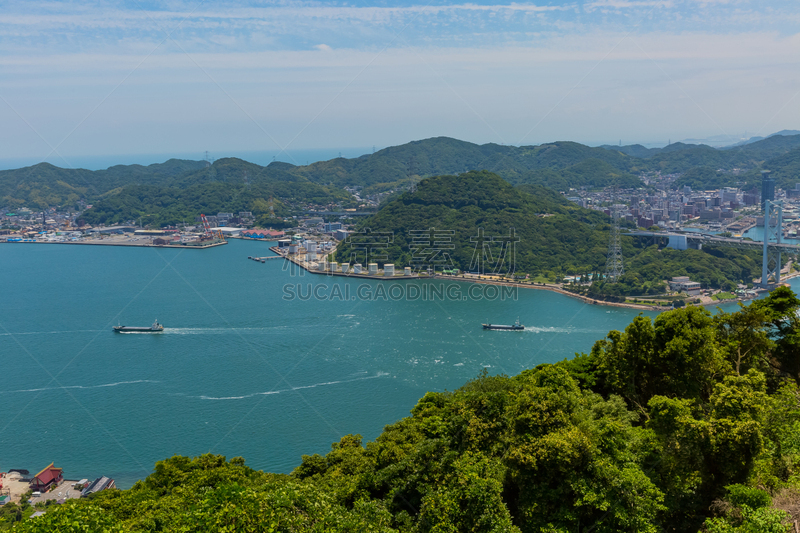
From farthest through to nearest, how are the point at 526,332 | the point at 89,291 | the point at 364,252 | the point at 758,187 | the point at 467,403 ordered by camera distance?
1. the point at 758,187
2. the point at 364,252
3. the point at 89,291
4. the point at 526,332
5. the point at 467,403

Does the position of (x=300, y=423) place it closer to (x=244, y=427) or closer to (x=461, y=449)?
(x=244, y=427)

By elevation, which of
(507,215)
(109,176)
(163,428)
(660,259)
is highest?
(109,176)

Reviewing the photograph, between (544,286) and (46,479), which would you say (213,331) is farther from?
(544,286)

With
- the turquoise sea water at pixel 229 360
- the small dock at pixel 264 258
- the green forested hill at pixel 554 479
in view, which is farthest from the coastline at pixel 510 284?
the green forested hill at pixel 554 479

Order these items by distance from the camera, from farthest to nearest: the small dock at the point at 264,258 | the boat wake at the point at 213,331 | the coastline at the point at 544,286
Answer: the small dock at the point at 264,258 < the coastline at the point at 544,286 < the boat wake at the point at 213,331

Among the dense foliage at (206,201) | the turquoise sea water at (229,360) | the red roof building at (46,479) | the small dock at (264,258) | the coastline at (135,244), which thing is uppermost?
the dense foliage at (206,201)

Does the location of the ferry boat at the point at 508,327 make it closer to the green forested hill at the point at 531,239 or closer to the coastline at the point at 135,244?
the green forested hill at the point at 531,239

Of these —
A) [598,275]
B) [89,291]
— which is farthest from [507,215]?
[89,291]
